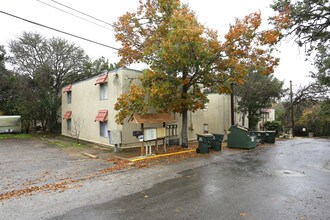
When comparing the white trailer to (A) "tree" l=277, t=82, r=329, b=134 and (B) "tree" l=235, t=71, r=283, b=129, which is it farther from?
(A) "tree" l=277, t=82, r=329, b=134

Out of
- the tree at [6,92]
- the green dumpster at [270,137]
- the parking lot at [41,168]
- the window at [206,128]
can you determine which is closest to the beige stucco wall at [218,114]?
the window at [206,128]

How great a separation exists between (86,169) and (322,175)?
9089mm

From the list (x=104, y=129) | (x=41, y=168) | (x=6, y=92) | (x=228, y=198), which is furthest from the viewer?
(x=6, y=92)

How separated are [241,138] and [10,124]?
24.0 m

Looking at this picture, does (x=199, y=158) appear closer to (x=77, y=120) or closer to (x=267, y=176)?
(x=267, y=176)

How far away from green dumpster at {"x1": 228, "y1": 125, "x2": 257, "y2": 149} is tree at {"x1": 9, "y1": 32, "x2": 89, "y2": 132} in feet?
63.6

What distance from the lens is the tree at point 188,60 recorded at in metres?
10.4

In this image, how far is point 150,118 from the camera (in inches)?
469

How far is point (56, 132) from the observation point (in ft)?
80.3

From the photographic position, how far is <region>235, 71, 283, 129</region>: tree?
796 inches

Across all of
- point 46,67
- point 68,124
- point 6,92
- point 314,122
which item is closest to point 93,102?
point 68,124

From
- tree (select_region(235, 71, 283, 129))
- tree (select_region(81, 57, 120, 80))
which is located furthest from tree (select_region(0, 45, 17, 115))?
tree (select_region(235, 71, 283, 129))

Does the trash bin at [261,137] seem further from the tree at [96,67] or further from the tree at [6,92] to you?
the tree at [6,92]

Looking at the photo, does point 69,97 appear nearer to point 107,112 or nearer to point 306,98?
point 107,112
